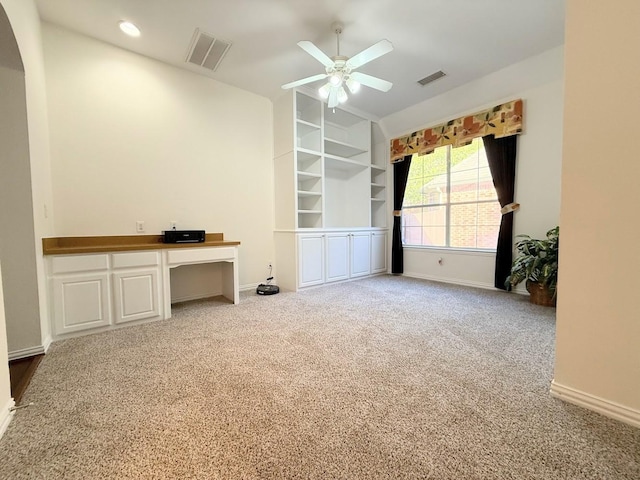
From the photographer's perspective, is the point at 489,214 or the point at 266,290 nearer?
the point at 266,290

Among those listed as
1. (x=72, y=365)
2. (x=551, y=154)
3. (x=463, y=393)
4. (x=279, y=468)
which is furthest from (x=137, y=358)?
(x=551, y=154)

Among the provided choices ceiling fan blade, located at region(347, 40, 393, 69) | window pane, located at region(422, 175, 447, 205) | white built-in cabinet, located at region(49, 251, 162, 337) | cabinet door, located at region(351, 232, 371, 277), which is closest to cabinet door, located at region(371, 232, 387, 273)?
cabinet door, located at region(351, 232, 371, 277)

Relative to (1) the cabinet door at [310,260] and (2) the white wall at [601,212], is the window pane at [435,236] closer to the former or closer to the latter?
(1) the cabinet door at [310,260]

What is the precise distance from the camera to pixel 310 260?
3.87 m

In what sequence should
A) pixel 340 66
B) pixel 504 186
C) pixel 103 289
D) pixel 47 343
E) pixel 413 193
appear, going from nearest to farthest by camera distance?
1. pixel 47 343
2. pixel 103 289
3. pixel 340 66
4. pixel 504 186
5. pixel 413 193

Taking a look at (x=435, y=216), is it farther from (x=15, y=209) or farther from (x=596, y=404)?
(x=15, y=209)

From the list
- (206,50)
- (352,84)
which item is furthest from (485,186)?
(206,50)

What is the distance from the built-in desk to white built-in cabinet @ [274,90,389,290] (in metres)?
1.30

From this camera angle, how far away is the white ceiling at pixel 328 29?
2.31 m

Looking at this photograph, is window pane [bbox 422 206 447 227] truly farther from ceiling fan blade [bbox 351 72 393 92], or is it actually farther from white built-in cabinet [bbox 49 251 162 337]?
white built-in cabinet [bbox 49 251 162 337]

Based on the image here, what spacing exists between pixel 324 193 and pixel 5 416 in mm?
3642

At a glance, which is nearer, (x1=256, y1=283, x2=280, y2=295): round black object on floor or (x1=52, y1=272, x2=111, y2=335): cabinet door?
(x1=52, y1=272, x2=111, y2=335): cabinet door

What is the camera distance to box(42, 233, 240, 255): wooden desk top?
222cm

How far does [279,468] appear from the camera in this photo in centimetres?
100
